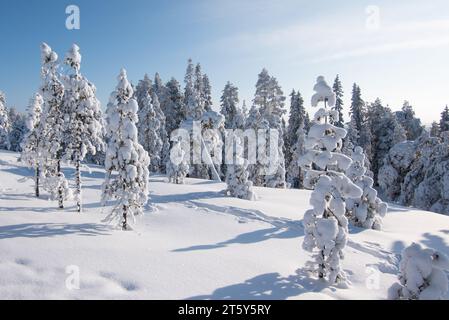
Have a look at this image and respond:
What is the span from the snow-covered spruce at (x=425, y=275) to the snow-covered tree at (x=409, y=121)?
2879 inches

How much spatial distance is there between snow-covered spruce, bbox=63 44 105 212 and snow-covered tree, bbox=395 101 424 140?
70003 millimetres

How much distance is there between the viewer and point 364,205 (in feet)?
78.4

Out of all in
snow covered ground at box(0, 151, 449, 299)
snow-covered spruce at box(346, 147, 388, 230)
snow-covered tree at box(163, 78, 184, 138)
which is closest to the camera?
snow covered ground at box(0, 151, 449, 299)

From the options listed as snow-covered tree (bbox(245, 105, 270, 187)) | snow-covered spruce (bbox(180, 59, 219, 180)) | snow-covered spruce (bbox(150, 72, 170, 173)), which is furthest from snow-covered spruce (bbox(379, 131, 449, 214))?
snow-covered spruce (bbox(150, 72, 170, 173))

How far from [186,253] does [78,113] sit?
41.1ft

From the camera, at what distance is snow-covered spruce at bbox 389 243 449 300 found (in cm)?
812

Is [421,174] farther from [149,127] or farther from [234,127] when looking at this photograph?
[149,127]

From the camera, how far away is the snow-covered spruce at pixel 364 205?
2377 centimetres

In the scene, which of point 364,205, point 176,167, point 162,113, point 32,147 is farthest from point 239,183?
point 162,113

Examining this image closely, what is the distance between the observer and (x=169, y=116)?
6397 cm

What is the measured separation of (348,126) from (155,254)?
56.7 meters

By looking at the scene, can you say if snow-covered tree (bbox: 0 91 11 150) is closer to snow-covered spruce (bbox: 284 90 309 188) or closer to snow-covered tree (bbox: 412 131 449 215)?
snow-covered spruce (bbox: 284 90 309 188)

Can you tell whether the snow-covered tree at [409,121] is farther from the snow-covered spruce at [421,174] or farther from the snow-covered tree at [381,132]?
the snow-covered spruce at [421,174]

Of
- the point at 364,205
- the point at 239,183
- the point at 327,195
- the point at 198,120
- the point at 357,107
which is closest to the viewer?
the point at 327,195
